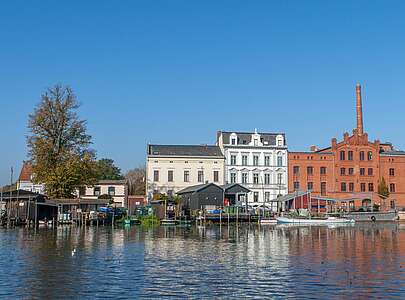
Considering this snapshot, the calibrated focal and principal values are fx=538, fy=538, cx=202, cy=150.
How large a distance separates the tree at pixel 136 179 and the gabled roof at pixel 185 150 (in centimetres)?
1903

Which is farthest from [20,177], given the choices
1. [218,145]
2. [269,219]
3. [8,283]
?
[8,283]

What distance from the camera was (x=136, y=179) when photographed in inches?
5012

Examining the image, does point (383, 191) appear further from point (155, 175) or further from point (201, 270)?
point (201, 270)

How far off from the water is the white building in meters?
48.6

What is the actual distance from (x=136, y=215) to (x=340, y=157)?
37.6m

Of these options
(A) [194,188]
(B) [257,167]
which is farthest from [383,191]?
(A) [194,188]

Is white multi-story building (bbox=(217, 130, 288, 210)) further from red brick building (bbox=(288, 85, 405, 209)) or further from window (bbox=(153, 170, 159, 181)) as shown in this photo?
window (bbox=(153, 170, 159, 181))

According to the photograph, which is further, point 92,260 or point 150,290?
point 92,260

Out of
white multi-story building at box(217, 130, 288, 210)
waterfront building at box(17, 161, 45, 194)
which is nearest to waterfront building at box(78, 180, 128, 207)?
waterfront building at box(17, 161, 45, 194)

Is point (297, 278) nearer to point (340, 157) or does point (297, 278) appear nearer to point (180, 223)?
point (180, 223)

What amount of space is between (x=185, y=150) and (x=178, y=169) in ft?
12.2

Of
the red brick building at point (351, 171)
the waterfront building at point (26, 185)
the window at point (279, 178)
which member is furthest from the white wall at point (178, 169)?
the waterfront building at point (26, 185)

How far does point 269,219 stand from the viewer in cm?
7406

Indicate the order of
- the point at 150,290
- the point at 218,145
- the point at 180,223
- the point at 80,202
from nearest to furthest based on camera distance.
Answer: the point at 150,290 < the point at 80,202 < the point at 180,223 < the point at 218,145
